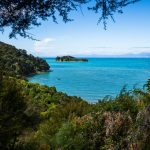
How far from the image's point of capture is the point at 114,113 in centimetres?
1543

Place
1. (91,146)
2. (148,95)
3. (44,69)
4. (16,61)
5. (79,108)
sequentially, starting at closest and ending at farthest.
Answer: (148,95) < (91,146) < (79,108) < (16,61) < (44,69)

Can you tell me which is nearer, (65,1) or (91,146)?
(65,1)

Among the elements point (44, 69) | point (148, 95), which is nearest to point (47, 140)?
point (148, 95)

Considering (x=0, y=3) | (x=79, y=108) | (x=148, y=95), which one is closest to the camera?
(x=0, y=3)

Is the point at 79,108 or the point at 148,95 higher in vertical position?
the point at 148,95

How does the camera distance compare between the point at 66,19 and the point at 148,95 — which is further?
the point at 148,95

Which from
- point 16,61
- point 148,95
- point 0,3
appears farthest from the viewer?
point 16,61

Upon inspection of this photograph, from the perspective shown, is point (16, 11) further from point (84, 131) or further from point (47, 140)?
point (47, 140)

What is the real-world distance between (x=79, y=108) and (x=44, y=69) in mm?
137381

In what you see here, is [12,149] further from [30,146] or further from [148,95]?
[148,95]

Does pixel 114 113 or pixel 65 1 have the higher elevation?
pixel 65 1

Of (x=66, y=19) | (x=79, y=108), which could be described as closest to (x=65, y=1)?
(x=66, y=19)

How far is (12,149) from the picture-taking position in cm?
1496

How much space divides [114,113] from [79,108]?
574cm
